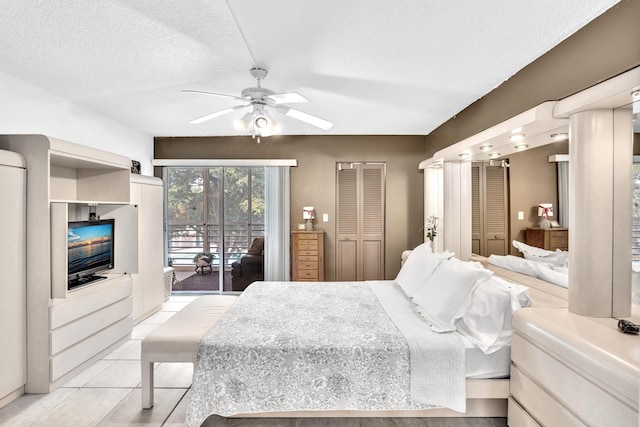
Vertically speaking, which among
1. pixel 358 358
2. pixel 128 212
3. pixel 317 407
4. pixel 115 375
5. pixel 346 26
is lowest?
pixel 115 375

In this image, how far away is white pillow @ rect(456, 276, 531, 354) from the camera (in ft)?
6.35

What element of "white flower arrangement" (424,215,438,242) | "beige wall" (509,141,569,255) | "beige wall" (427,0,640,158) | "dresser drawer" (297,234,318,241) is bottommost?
"dresser drawer" (297,234,318,241)

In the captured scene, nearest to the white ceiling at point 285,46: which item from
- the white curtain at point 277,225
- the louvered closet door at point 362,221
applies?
the louvered closet door at point 362,221

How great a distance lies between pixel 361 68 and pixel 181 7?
137 cm

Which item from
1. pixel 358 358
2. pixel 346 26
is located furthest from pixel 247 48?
pixel 358 358

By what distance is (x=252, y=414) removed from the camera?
1957 millimetres

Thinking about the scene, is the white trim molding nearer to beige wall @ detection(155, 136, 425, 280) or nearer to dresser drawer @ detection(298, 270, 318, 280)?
beige wall @ detection(155, 136, 425, 280)

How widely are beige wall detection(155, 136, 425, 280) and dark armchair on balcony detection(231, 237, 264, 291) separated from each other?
0.67m

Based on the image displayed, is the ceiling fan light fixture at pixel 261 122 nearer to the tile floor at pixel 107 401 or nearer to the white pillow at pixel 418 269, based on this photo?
the white pillow at pixel 418 269

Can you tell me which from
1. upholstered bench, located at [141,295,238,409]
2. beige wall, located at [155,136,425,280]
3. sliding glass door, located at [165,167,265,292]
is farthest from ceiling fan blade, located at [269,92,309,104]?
sliding glass door, located at [165,167,265,292]

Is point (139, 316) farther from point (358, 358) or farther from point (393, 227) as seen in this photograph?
point (393, 227)

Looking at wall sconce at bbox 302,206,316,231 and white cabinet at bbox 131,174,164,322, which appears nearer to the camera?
white cabinet at bbox 131,174,164,322

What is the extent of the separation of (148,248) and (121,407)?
2207 millimetres

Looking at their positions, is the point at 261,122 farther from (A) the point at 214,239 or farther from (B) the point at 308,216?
(A) the point at 214,239
